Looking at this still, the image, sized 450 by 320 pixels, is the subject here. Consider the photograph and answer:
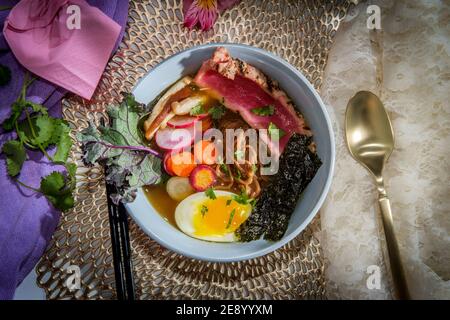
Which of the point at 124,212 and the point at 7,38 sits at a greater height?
the point at 7,38

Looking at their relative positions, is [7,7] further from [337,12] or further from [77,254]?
[337,12]

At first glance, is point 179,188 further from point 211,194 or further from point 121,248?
point 121,248

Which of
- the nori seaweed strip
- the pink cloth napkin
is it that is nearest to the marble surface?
the nori seaweed strip

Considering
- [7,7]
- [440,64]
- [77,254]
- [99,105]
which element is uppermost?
[7,7]

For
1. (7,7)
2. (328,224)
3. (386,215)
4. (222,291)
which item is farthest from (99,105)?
(386,215)

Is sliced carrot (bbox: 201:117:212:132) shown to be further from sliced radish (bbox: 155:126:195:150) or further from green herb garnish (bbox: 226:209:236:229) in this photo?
green herb garnish (bbox: 226:209:236:229)
